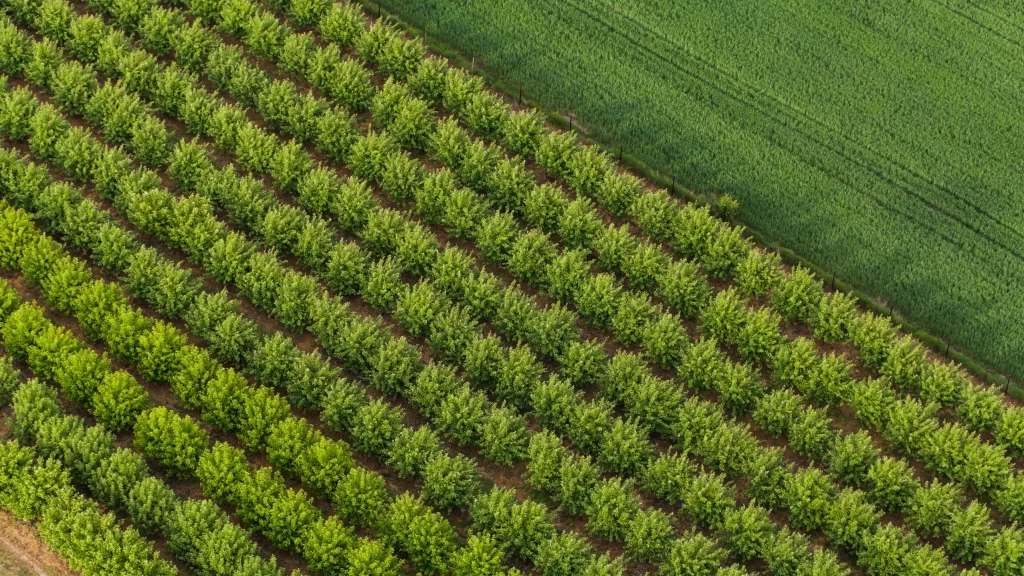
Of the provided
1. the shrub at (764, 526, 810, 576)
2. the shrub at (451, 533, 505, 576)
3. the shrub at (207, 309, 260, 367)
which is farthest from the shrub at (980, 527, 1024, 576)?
the shrub at (207, 309, 260, 367)

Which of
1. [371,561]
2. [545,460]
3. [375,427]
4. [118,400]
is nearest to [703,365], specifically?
[545,460]

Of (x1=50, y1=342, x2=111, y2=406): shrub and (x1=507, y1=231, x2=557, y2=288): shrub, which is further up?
(x1=507, y1=231, x2=557, y2=288): shrub

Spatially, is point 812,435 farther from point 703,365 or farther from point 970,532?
point 970,532

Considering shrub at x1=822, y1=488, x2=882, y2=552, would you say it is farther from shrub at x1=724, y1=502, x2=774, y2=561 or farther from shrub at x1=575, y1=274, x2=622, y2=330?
shrub at x1=575, y1=274, x2=622, y2=330

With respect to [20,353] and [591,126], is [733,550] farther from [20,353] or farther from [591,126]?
[20,353]

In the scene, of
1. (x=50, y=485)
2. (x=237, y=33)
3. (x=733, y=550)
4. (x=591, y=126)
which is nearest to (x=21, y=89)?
(x=237, y=33)

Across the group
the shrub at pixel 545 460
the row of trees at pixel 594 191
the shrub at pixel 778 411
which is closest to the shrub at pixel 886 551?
the shrub at pixel 778 411
